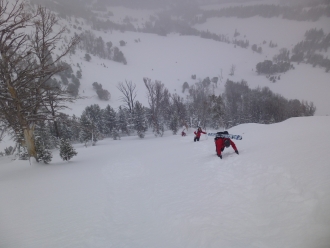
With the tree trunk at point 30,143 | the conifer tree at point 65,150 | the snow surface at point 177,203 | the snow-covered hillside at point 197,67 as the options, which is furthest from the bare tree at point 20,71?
the snow-covered hillside at point 197,67

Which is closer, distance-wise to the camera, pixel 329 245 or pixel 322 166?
pixel 329 245

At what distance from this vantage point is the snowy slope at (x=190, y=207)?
331 cm

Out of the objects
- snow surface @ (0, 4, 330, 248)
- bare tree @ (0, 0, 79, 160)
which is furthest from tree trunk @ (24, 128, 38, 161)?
snow surface @ (0, 4, 330, 248)

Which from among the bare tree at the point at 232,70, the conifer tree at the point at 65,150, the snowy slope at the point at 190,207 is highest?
the bare tree at the point at 232,70

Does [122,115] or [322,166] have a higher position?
[122,115]

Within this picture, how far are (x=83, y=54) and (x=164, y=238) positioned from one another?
509 ft

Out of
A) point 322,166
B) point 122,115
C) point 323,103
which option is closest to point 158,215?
point 322,166

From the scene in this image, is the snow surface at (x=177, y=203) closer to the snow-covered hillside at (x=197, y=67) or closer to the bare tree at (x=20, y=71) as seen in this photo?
the bare tree at (x=20, y=71)

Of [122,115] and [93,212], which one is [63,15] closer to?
[122,115]

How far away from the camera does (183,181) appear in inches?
257

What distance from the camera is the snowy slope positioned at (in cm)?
331

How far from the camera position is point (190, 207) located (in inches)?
182

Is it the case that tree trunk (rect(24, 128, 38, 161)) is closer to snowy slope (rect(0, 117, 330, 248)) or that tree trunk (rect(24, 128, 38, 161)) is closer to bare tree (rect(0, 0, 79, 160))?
bare tree (rect(0, 0, 79, 160))

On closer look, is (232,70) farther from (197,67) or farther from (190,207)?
(190,207)
